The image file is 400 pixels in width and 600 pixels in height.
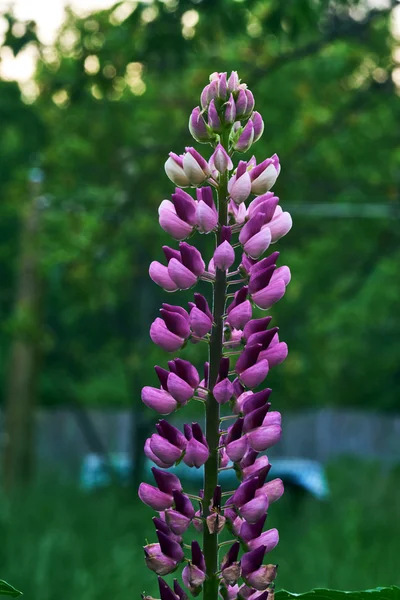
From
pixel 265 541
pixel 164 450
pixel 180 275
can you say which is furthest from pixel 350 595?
pixel 180 275

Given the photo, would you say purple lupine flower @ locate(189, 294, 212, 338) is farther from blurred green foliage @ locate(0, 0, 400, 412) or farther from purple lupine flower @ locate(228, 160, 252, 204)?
blurred green foliage @ locate(0, 0, 400, 412)

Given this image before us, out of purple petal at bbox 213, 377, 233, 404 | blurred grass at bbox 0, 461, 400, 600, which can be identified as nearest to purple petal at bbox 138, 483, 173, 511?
purple petal at bbox 213, 377, 233, 404

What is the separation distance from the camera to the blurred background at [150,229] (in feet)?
30.6

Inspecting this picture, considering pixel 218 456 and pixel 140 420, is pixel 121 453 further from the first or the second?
pixel 218 456

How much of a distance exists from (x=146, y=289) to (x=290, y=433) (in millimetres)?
15549

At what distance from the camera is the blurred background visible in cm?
932

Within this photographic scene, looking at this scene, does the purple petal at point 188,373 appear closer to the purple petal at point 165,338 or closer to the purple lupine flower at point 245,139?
the purple petal at point 165,338

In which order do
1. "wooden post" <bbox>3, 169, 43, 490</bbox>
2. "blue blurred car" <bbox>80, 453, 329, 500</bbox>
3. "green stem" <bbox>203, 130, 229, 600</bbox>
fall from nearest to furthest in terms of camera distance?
"green stem" <bbox>203, 130, 229, 600</bbox> < "wooden post" <bbox>3, 169, 43, 490</bbox> < "blue blurred car" <bbox>80, 453, 329, 500</bbox>

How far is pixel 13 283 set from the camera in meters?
26.9

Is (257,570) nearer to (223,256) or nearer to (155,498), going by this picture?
(155,498)

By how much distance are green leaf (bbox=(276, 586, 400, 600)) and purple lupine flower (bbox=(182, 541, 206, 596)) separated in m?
0.15

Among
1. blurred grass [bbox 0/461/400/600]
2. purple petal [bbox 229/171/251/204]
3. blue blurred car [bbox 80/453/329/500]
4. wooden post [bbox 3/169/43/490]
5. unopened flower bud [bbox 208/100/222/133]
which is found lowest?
blue blurred car [bbox 80/453/329/500]

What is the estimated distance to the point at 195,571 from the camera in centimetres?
156

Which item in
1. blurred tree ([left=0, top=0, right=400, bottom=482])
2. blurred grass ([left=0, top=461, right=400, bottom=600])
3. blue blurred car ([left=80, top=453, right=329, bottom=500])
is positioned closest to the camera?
blurred grass ([left=0, top=461, right=400, bottom=600])
